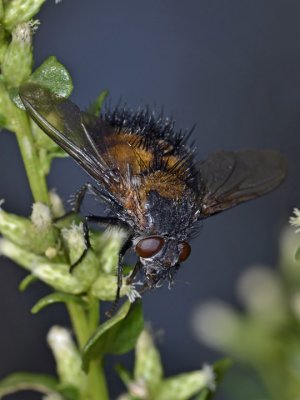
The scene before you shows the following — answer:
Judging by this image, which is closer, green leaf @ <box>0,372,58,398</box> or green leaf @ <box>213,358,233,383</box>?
green leaf @ <box>0,372,58,398</box>

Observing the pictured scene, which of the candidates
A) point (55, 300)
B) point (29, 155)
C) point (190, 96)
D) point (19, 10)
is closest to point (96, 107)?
point (29, 155)

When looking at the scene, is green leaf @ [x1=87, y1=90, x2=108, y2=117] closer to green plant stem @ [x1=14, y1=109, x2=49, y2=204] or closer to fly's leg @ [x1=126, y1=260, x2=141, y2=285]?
green plant stem @ [x1=14, y1=109, x2=49, y2=204]

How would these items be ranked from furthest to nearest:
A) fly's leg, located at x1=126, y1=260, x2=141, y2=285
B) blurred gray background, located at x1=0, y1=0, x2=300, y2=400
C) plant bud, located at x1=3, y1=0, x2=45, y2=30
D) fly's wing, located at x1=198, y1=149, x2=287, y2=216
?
blurred gray background, located at x1=0, y1=0, x2=300, y2=400, fly's wing, located at x1=198, y1=149, x2=287, y2=216, fly's leg, located at x1=126, y1=260, x2=141, y2=285, plant bud, located at x1=3, y1=0, x2=45, y2=30

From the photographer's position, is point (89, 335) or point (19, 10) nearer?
point (19, 10)

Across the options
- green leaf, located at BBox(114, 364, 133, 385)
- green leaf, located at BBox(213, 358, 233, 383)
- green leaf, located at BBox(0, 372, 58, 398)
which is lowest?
green leaf, located at BBox(0, 372, 58, 398)

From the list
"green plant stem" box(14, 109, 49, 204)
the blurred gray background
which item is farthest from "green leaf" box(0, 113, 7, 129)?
the blurred gray background

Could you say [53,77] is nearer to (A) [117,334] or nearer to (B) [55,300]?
(B) [55,300]

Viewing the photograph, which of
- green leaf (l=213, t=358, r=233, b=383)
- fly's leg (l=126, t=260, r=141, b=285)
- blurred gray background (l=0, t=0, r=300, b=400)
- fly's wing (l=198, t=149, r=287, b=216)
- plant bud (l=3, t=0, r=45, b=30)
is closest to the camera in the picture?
plant bud (l=3, t=0, r=45, b=30)
